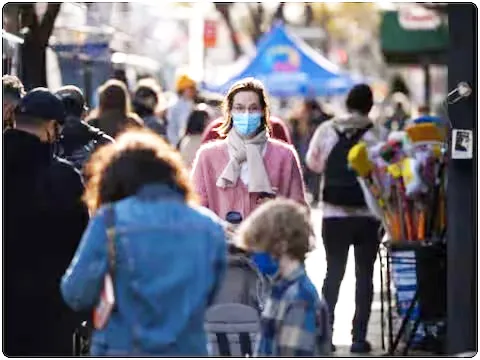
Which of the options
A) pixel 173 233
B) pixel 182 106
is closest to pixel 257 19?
pixel 182 106

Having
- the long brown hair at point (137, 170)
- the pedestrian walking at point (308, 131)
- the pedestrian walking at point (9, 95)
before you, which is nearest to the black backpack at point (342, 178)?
the pedestrian walking at point (9, 95)

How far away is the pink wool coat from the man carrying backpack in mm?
1816

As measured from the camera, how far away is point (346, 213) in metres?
11.2

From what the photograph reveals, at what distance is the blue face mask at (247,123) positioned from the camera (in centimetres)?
942

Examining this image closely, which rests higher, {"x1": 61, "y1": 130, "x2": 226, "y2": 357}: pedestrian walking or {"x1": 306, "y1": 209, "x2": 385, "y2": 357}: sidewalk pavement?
{"x1": 61, "y1": 130, "x2": 226, "y2": 357}: pedestrian walking

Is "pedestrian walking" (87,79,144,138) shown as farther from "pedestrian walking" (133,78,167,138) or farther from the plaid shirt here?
the plaid shirt

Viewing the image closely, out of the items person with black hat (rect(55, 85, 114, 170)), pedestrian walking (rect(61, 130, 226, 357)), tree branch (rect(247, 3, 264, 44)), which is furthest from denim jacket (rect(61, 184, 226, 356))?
tree branch (rect(247, 3, 264, 44))

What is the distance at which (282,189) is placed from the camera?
9344 millimetres

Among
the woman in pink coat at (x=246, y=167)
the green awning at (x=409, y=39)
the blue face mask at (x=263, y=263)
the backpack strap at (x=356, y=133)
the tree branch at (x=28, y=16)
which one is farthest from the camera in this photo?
the green awning at (x=409, y=39)

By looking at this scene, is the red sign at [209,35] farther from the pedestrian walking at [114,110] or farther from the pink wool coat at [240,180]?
the pink wool coat at [240,180]

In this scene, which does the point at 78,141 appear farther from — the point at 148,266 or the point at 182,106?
the point at 182,106

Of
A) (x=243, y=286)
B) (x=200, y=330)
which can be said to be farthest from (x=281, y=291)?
(x=243, y=286)

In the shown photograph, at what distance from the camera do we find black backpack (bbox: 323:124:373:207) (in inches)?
439

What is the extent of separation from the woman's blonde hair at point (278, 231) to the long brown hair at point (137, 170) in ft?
1.64
